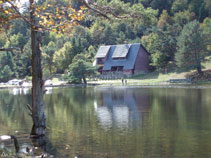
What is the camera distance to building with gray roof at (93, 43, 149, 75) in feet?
256

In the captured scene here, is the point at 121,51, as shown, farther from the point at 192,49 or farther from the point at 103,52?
the point at 192,49

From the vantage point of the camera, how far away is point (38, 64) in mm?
16812

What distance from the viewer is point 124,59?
264 feet

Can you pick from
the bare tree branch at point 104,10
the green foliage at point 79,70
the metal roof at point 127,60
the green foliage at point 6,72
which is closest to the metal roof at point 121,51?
the metal roof at point 127,60

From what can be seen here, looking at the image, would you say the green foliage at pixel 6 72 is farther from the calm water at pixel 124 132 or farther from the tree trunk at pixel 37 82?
the tree trunk at pixel 37 82

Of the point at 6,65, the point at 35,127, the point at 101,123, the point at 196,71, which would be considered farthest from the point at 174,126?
A: the point at 6,65

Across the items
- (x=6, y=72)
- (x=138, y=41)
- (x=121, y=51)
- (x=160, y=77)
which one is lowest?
(x=160, y=77)

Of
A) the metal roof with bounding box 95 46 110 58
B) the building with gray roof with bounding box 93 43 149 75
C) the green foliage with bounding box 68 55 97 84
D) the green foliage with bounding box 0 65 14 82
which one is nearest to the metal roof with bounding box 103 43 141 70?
the building with gray roof with bounding box 93 43 149 75

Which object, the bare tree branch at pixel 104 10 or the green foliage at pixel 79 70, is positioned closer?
the bare tree branch at pixel 104 10

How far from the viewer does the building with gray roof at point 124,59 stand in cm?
7793

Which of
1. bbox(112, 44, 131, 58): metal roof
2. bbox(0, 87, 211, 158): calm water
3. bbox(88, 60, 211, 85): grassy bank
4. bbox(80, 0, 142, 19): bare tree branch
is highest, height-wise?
bbox(112, 44, 131, 58): metal roof

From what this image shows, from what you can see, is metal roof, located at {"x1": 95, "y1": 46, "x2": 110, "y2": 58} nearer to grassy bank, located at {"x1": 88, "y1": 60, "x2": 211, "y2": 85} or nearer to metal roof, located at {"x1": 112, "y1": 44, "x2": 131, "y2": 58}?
metal roof, located at {"x1": 112, "y1": 44, "x2": 131, "y2": 58}

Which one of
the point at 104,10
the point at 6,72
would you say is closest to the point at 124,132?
the point at 104,10

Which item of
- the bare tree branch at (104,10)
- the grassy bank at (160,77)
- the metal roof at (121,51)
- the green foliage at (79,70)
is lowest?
the grassy bank at (160,77)
